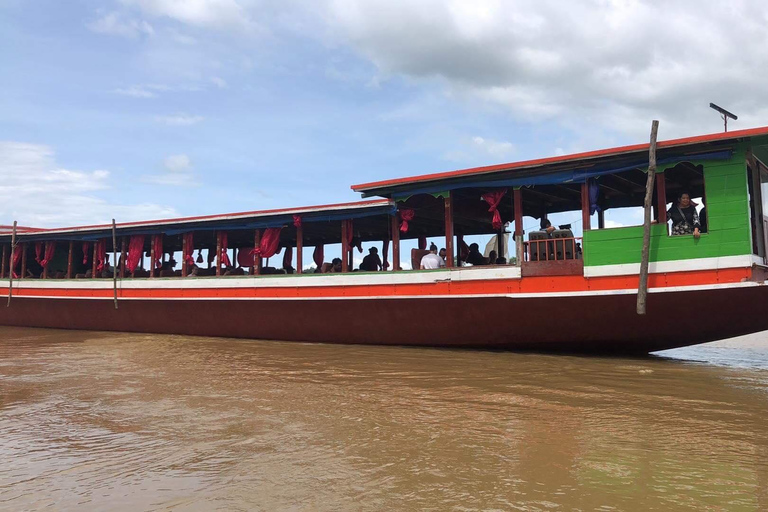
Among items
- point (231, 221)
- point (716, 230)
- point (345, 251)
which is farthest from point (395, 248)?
point (716, 230)

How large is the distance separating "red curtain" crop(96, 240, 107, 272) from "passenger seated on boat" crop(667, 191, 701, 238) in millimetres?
13481

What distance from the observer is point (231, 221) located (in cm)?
1234

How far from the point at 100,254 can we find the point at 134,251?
4.73 ft

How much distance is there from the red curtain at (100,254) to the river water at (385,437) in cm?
786

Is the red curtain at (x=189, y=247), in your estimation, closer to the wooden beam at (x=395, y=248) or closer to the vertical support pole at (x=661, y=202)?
the wooden beam at (x=395, y=248)

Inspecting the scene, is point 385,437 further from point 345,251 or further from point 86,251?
point 86,251

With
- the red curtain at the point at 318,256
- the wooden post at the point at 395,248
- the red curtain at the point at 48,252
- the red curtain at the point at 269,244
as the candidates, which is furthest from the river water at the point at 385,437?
the red curtain at the point at 48,252

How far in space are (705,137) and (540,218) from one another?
504cm

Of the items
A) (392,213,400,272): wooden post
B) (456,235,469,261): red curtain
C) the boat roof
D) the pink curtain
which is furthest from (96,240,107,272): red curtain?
(456,235,469,261): red curtain

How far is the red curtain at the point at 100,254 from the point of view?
48.3ft

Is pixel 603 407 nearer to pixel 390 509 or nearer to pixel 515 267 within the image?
pixel 390 509

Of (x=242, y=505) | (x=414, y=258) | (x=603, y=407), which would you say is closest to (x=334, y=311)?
(x=414, y=258)

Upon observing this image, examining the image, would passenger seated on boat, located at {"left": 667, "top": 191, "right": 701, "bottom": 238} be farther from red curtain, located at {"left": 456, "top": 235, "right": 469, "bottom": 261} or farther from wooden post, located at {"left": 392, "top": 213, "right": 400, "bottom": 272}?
red curtain, located at {"left": 456, "top": 235, "right": 469, "bottom": 261}

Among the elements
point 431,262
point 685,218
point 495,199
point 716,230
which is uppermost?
point 495,199
